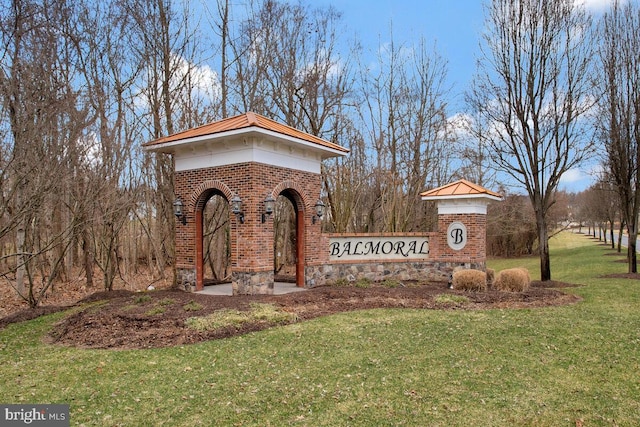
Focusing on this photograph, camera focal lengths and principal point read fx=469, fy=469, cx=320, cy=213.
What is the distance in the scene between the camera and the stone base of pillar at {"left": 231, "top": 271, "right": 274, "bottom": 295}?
1012 cm

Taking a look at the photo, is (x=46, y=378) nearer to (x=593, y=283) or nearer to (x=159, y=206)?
(x=159, y=206)

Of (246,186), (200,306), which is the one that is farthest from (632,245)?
(200,306)

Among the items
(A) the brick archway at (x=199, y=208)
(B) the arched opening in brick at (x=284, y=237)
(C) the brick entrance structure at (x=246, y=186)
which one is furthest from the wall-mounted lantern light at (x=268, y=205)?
(B) the arched opening in brick at (x=284, y=237)

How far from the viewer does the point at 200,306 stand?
854 cm

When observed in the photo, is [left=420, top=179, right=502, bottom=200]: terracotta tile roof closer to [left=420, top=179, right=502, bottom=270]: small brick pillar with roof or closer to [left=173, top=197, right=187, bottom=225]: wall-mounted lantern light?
[left=420, top=179, right=502, bottom=270]: small brick pillar with roof

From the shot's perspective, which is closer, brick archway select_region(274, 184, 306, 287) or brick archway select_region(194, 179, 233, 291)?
brick archway select_region(194, 179, 233, 291)

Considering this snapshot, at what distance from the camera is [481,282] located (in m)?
10.5

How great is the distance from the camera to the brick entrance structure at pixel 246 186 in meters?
10.1

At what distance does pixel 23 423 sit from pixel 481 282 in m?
8.85

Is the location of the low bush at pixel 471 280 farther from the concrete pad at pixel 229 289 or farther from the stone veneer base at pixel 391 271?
the concrete pad at pixel 229 289

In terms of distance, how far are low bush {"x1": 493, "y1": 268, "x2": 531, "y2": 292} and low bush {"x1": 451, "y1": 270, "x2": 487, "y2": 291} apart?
1.19ft

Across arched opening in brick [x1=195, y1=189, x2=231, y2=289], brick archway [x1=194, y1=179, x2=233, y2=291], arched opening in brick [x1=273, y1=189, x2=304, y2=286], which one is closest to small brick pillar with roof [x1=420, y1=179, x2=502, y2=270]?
brick archway [x1=194, y1=179, x2=233, y2=291]

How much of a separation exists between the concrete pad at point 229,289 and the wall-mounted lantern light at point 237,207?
1.91m

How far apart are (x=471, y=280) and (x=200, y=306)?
19.3 ft
